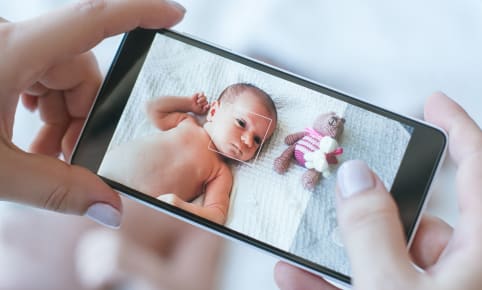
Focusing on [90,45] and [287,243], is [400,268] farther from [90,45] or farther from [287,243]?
[90,45]

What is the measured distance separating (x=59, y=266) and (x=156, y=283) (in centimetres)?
11

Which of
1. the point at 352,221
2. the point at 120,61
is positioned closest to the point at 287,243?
the point at 352,221

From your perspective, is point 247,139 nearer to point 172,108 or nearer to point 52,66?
point 172,108

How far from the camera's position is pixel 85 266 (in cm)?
62

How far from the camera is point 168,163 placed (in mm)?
467

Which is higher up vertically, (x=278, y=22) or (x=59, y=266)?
(x=278, y=22)

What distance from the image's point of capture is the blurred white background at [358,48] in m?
0.60

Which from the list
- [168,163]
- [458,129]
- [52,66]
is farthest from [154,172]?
[458,129]

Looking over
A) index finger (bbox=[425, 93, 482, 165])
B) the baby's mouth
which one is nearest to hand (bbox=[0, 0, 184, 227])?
the baby's mouth

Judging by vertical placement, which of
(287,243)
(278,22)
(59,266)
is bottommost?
(59,266)

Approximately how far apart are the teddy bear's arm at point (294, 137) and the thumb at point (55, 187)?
0.15 m

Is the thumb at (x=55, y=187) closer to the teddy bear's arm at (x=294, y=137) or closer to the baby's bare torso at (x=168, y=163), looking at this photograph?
the baby's bare torso at (x=168, y=163)

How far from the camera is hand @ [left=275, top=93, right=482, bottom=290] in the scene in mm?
351

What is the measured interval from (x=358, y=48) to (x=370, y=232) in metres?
0.32
